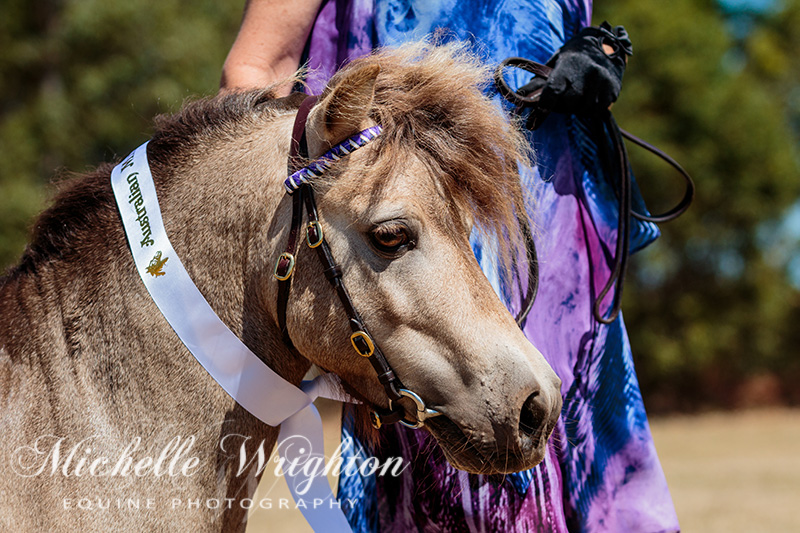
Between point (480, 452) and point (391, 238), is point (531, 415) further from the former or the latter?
point (391, 238)

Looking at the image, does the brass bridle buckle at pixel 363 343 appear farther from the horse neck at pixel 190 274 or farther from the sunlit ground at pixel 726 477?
the sunlit ground at pixel 726 477

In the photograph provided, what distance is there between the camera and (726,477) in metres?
12.0

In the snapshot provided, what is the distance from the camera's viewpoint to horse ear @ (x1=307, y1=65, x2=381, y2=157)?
79.4 inches

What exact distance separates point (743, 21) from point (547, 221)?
32.9 m

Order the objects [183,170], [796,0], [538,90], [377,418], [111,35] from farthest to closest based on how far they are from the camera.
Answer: [796,0] < [111,35] < [538,90] < [183,170] < [377,418]

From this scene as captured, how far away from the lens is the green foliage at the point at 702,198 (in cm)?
2264

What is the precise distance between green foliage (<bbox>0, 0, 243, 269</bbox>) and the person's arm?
14.3 metres

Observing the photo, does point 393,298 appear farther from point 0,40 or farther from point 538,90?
point 0,40

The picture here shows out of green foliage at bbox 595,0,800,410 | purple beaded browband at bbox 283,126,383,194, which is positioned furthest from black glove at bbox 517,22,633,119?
green foliage at bbox 595,0,800,410

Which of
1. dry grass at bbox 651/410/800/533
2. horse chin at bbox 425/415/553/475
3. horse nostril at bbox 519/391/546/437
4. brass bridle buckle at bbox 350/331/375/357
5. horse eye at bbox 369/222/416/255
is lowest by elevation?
dry grass at bbox 651/410/800/533

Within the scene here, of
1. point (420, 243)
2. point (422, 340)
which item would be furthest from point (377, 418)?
point (420, 243)

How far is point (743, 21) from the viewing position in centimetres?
3128

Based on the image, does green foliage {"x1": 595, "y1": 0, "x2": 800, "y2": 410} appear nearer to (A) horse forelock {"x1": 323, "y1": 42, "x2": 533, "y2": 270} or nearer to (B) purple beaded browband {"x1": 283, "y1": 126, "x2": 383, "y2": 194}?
(A) horse forelock {"x1": 323, "y1": 42, "x2": 533, "y2": 270}

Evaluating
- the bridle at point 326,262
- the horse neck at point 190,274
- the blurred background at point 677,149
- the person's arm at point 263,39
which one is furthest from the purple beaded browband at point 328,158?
the blurred background at point 677,149
